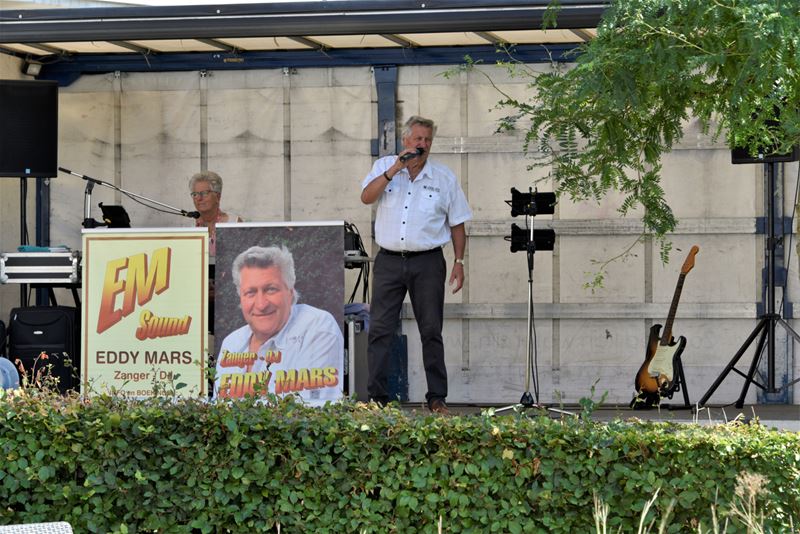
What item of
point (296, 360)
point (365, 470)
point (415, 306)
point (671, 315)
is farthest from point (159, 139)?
point (365, 470)

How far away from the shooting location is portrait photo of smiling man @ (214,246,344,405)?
6.50 m

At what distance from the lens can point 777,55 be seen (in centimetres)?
346

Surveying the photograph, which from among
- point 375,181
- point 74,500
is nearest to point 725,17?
point 74,500

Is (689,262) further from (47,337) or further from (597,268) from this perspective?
(47,337)

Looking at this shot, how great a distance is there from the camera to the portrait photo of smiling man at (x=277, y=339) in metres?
6.50

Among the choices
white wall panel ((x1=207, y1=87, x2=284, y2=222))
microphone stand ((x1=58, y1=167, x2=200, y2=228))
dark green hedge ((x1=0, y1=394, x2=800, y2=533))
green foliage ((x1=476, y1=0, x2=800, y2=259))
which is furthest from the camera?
white wall panel ((x1=207, y1=87, x2=284, y2=222))

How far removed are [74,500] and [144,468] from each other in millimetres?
254

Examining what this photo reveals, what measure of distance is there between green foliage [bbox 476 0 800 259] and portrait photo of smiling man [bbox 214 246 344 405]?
2.36 meters

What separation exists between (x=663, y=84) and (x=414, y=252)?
2876 mm

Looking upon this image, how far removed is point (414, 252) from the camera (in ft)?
21.5

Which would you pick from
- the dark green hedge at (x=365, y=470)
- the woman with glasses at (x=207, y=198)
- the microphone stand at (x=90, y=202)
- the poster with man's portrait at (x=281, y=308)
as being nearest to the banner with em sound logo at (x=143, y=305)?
the poster with man's portrait at (x=281, y=308)

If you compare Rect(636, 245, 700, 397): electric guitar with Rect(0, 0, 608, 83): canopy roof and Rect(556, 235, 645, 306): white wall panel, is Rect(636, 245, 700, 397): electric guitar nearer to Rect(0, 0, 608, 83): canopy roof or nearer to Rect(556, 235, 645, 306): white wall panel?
Rect(556, 235, 645, 306): white wall panel

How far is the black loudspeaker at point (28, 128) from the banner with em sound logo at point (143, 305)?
1.41 metres

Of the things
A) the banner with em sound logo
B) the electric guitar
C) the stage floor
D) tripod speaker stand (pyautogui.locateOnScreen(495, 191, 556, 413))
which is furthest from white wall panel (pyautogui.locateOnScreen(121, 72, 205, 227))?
the electric guitar
